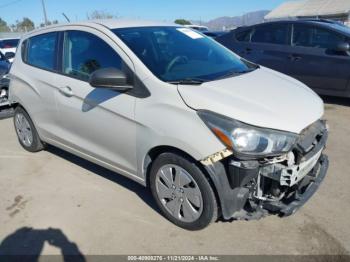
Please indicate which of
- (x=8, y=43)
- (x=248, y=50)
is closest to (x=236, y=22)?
(x=8, y=43)

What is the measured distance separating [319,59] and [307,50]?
288 millimetres

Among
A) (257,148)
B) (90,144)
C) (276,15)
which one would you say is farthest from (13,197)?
(276,15)

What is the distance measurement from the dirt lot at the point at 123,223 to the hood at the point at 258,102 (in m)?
0.95

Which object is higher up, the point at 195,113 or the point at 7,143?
the point at 195,113

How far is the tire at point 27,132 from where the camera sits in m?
4.71

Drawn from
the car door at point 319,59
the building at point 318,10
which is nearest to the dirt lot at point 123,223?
the car door at point 319,59

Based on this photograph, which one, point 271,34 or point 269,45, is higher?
point 271,34

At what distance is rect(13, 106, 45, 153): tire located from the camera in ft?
15.5

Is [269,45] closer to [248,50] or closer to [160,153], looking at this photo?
[248,50]

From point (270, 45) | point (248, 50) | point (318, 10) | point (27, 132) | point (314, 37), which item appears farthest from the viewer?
point (318, 10)

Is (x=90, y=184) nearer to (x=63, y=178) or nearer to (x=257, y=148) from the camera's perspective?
(x=63, y=178)

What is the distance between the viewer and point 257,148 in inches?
101

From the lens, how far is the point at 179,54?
3502 mm

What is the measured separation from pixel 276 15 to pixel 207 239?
2142 inches
